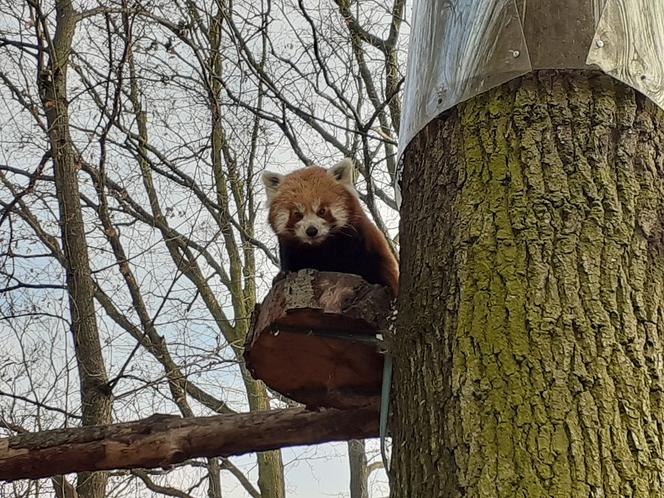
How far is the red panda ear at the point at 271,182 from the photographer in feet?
12.7

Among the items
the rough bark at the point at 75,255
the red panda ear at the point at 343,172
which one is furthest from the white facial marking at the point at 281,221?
the rough bark at the point at 75,255

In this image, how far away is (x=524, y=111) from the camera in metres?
1.84

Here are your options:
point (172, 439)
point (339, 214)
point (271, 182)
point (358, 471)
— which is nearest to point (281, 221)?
point (339, 214)

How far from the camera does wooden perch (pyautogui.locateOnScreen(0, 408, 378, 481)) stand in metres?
2.66

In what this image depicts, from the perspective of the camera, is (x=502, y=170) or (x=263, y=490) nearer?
(x=502, y=170)

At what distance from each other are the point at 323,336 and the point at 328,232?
125 centimetres

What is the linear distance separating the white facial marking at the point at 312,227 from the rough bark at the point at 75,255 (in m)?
2.06

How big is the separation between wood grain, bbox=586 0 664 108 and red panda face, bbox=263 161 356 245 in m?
1.69

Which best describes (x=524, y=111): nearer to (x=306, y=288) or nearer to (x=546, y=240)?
(x=546, y=240)

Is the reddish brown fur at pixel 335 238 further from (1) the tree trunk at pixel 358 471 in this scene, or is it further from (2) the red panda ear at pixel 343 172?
(1) the tree trunk at pixel 358 471

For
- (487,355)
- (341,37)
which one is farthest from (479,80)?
(341,37)

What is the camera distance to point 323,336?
Result: 214 centimetres

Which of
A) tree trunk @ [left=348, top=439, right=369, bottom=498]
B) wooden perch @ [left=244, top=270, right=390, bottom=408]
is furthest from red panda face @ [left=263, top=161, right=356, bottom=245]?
tree trunk @ [left=348, top=439, right=369, bottom=498]

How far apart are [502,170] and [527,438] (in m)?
0.63
